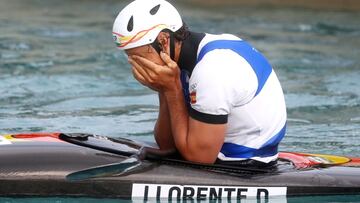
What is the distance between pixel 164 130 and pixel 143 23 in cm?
82

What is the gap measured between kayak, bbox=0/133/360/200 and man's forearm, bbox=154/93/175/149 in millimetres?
131

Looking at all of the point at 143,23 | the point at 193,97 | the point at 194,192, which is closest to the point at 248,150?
the point at 194,192

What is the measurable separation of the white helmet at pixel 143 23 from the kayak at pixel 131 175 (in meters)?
0.73

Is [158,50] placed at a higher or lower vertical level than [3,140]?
higher

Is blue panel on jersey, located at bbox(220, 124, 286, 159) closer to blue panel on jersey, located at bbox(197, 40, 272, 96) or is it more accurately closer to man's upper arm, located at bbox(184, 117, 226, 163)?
man's upper arm, located at bbox(184, 117, 226, 163)

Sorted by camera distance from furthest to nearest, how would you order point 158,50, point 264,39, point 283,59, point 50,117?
point 264,39 < point 283,59 < point 50,117 < point 158,50

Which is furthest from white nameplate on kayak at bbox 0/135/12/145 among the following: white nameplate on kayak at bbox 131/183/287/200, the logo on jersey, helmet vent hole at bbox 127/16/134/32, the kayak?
the logo on jersey

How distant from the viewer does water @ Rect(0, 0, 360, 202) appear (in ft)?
28.4

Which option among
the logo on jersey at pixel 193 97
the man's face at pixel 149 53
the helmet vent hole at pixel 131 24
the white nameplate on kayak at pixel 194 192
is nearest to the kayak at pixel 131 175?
the white nameplate on kayak at pixel 194 192

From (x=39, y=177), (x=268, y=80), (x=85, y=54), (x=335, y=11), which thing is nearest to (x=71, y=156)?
(x=39, y=177)

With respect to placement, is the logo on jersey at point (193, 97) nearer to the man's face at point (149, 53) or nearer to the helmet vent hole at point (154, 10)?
the man's face at point (149, 53)

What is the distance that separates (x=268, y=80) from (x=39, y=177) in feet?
4.67

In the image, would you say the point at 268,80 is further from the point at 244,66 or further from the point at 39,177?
the point at 39,177

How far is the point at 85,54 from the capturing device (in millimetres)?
12492
